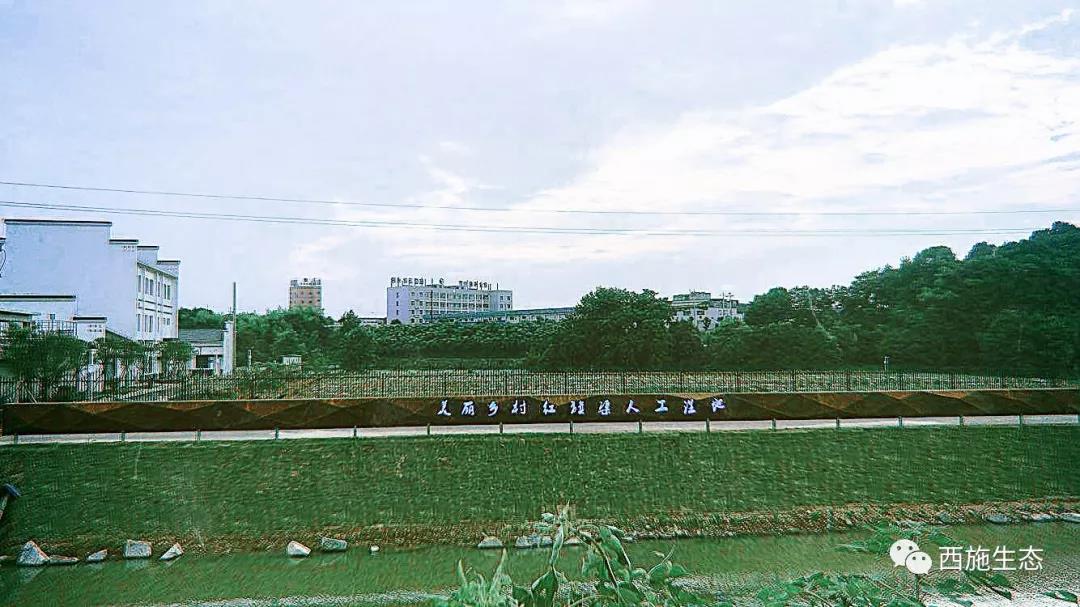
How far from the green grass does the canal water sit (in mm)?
549

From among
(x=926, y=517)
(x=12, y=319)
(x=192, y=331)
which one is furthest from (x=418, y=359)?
(x=926, y=517)

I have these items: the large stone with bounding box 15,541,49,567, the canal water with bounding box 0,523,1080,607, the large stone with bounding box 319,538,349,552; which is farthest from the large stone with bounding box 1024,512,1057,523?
the large stone with bounding box 15,541,49,567

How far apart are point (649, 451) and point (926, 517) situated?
330 centimetres

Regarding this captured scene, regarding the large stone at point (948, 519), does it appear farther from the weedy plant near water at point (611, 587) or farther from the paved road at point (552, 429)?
the weedy plant near water at point (611, 587)

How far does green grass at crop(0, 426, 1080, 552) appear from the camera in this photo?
25.1 feet

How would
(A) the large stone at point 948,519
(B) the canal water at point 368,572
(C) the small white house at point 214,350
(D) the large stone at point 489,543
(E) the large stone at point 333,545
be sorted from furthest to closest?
(C) the small white house at point 214,350 → (A) the large stone at point 948,519 → (D) the large stone at point 489,543 → (E) the large stone at point 333,545 → (B) the canal water at point 368,572

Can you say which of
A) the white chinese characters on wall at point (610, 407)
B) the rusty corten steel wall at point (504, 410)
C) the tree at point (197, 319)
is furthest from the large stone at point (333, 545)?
the tree at point (197, 319)

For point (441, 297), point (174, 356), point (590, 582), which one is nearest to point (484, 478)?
point (590, 582)

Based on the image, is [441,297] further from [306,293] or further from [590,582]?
[590,582]

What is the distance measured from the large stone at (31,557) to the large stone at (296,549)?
238cm

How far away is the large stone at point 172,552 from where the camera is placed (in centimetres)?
700

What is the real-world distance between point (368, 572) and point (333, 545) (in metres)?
0.74

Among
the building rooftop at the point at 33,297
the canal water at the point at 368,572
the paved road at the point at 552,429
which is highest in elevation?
the building rooftop at the point at 33,297

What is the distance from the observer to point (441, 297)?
1687 inches
